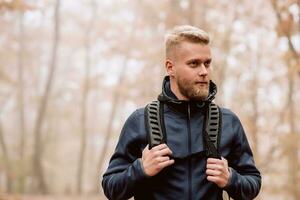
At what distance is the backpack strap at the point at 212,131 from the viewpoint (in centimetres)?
262

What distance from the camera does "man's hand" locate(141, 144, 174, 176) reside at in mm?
2523

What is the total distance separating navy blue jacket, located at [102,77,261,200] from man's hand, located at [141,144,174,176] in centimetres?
5

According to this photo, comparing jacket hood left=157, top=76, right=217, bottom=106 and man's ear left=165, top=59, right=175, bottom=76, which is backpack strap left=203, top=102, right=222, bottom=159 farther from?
man's ear left=165, top=59, right=175, bottom=76

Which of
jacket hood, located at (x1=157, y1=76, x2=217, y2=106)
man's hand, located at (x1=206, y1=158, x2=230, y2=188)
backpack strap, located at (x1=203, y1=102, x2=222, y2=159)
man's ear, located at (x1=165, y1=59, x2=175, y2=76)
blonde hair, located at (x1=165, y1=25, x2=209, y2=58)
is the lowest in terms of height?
man's hand, located at (x1=206, y1=158, x2=230, y2=188)

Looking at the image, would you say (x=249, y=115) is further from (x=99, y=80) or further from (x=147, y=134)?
(x=147, y=134)

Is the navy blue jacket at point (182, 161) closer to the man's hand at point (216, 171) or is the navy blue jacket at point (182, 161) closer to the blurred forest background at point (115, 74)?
the man's hand at point (216, 171)

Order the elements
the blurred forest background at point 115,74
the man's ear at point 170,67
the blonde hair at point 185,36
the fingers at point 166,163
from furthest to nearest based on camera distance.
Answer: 1. the blurred forest background at point 115,74
2. the man's ear at point 170,67
3. the blonde hair at point 185,36
4. the fingers at point 166,163

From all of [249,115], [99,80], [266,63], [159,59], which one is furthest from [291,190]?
[99,80]

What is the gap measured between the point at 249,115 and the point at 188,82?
49.2 feet

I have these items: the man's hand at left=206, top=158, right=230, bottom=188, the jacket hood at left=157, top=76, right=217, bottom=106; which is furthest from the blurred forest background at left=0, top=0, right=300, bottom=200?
the man's hand at left=206, top=158, right=230, bottom=188

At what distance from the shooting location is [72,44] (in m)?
31.9

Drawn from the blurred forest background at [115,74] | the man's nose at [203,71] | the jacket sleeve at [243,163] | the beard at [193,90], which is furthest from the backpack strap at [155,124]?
the blurred forest background at [115,74]

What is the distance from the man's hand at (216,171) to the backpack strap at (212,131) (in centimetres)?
6

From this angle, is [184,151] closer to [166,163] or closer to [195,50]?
[166,163]
